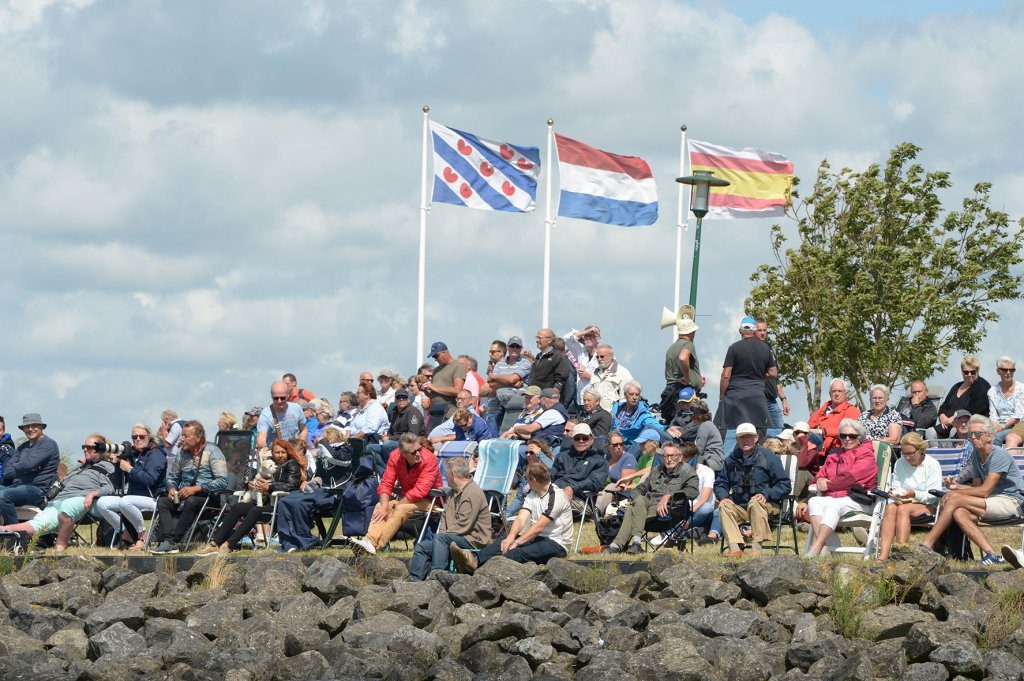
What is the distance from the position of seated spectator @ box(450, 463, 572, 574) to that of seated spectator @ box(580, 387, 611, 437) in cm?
347

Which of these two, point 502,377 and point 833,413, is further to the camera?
point 502,377

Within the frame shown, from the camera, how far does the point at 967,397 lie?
18984 millimetres

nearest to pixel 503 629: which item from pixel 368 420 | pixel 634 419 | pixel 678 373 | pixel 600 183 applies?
pixel 634 419

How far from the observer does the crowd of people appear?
15.6 meters

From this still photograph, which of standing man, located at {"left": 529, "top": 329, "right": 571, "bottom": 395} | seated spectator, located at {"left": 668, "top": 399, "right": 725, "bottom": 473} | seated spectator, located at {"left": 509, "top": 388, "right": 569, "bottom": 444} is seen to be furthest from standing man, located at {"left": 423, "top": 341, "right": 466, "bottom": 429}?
seated spectator, located at {"left": 668, "top": 399, "right": 725, "bottom": 473}

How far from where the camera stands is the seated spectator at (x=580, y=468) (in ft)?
55.7

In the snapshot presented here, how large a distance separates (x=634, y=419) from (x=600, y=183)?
386 inches

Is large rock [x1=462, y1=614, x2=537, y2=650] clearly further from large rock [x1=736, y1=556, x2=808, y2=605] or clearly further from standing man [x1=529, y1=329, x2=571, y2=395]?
standing man [x1=529, y1=329, x2=571, y2=395]

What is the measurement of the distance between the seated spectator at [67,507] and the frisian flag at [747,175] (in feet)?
48.2

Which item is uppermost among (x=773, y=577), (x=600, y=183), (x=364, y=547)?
(x=600, y=183)

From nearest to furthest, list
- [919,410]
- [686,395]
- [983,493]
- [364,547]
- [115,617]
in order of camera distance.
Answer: [983,493] < [115,617] < [364,547] < [919,410] < [686,395]

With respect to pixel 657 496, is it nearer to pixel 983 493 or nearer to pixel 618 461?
pixel 618 461

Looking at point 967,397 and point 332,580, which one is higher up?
point 967,397

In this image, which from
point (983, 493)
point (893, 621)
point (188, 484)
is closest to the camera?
point (893, 621)
